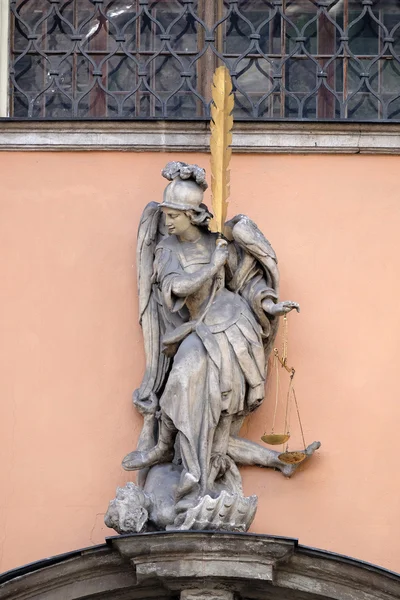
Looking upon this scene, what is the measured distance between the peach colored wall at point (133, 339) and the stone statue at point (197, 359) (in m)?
0.16

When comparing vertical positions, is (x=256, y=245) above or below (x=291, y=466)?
above

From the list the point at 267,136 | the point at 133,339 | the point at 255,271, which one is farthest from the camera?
the point at 267,136

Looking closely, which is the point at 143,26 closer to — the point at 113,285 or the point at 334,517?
the point at 113,285

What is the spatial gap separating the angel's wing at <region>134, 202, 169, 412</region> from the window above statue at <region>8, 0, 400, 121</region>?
669mm

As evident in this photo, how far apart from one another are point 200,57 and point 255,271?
1.19 meters

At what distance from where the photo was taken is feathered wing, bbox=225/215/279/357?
9.20 m

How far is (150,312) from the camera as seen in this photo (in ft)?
30.7

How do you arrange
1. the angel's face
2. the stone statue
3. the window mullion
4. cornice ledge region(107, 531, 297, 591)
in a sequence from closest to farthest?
1. cornice ledge region(107, 531, 297, 591)
2. the stone statue
3. the angel's face
4. the window mullion

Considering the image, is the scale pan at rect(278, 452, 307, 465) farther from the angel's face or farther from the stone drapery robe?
the angel's face

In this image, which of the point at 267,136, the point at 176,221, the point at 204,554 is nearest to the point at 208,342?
the point at 176,221

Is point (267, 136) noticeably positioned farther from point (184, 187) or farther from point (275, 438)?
point (275, 438)

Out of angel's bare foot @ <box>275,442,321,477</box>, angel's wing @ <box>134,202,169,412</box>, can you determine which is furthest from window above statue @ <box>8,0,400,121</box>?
angel's bare foot @ <box>275,442,321,477</box>

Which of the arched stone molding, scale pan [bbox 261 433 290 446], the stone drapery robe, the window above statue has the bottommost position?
the arched stone molding

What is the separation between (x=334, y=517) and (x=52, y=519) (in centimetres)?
112
